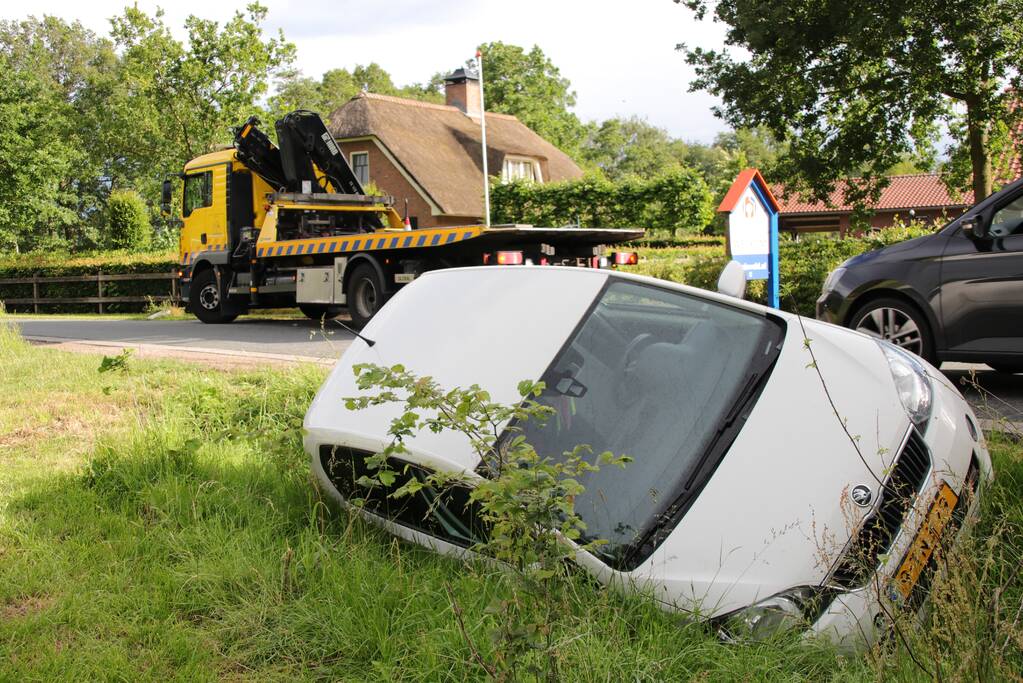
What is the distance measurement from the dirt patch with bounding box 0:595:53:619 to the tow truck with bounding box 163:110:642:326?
33.2 ft

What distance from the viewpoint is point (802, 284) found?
524 inches

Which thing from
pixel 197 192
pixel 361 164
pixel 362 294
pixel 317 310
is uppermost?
pixel 361 164

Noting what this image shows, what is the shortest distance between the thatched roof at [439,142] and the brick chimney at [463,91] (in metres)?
1.18

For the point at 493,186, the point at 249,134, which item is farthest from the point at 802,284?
the point at 493,186

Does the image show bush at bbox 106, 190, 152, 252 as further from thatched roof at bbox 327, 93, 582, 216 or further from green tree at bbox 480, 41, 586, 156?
green tree at bbox 480, 41, 586, 156

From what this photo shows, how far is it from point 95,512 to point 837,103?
13322mm

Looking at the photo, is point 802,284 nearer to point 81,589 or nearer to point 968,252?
point 968,252

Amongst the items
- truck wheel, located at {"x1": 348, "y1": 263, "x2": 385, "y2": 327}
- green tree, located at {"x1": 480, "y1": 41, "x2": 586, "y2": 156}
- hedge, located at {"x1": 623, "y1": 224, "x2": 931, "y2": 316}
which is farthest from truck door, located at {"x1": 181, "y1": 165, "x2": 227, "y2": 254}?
green tree, located at {"x1": 480, "y1": 41, "x2": 586, "y2": 156}

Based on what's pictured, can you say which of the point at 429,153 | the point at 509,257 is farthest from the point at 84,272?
the point at 509,257

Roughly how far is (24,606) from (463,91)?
155 ft

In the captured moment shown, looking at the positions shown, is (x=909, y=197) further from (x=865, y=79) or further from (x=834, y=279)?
(x=834, y=279)

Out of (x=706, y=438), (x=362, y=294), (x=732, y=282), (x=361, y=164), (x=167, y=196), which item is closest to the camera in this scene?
(x=706, y=438)

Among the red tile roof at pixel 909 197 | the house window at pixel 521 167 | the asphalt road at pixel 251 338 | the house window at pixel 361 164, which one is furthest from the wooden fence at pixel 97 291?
the red tile roof at pixel 909 197

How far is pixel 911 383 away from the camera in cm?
375
